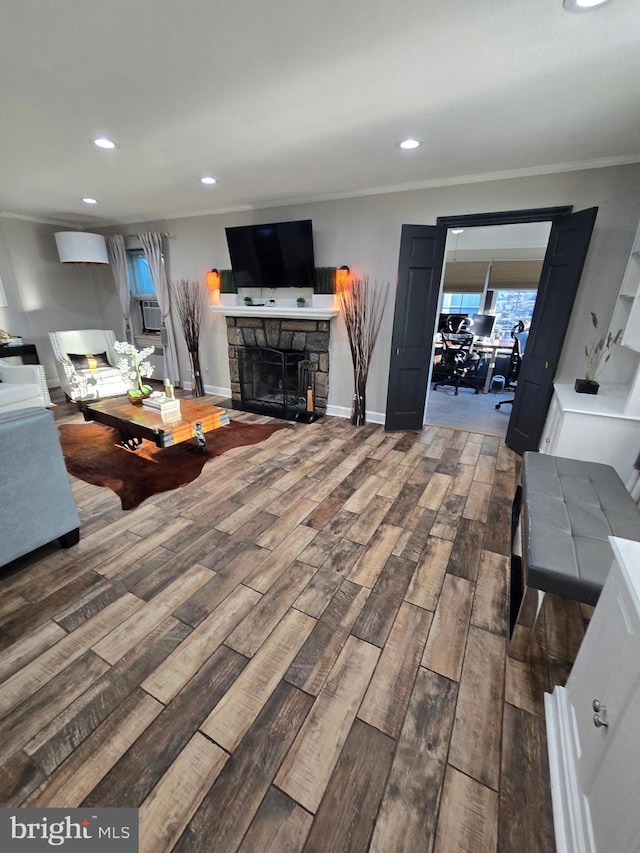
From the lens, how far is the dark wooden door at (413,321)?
3500 millimetres

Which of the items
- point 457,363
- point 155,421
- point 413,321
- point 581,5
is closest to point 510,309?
point 457,363

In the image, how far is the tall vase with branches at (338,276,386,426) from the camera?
3.96 meters

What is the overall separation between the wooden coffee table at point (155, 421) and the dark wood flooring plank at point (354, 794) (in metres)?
2.35

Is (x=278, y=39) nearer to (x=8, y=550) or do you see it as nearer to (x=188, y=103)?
(x=188, y=103)

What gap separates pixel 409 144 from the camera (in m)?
Result: 2.54

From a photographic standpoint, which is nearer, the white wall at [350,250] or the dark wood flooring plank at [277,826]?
the dark wood flooring plank at [277,826]

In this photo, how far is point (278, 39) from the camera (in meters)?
1.52

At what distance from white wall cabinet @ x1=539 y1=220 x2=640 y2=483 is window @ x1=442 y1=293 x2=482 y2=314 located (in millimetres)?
4882

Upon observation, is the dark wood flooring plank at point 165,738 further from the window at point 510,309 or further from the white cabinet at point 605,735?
the window at point 510,309

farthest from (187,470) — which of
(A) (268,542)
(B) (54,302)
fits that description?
(B) (54,302)

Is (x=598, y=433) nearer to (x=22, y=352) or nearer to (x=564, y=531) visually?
(x=564, y=531)

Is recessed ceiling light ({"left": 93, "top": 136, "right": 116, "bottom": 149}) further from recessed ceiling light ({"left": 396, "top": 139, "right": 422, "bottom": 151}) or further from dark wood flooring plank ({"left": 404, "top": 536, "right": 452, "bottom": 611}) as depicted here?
dark wood flooring plank ({"left": 404, "top": 536, "right": 452, "bottom": 611})

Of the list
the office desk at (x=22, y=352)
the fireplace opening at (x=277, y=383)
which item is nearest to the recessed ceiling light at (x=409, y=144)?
the fireplace opening at (x=277, y=383)

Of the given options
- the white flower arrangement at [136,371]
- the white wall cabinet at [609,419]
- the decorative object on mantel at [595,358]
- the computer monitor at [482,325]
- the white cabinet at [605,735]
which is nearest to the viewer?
the white cabinet at [605,735]
